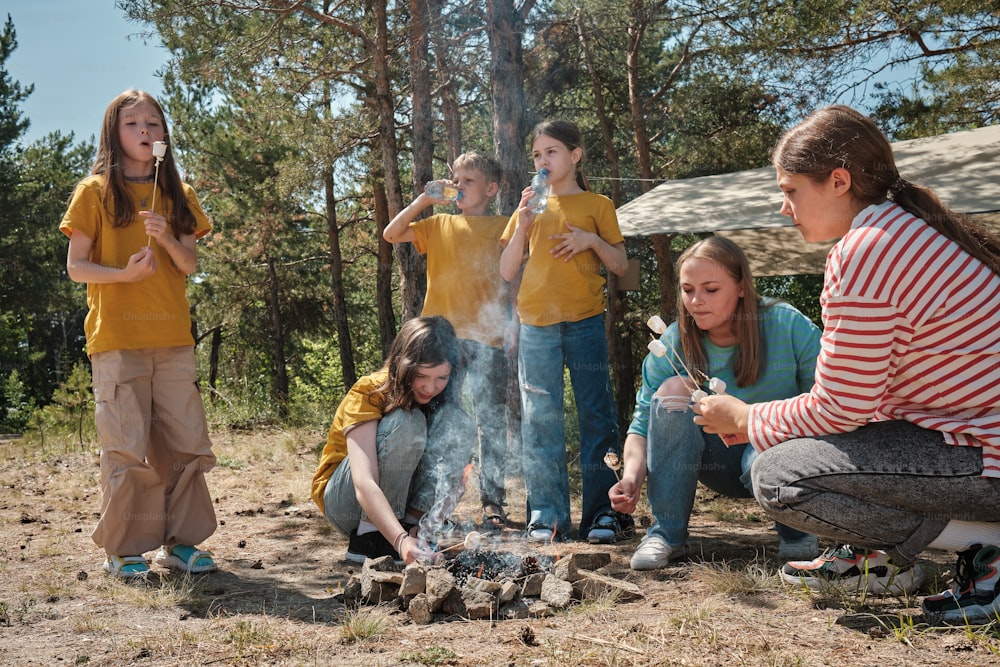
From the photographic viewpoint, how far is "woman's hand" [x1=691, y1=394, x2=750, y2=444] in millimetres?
2186

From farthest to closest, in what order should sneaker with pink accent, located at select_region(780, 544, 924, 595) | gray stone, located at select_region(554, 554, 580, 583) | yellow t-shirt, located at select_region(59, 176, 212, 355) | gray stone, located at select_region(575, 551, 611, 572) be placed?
yellow t-shirt, located at select_region(59, 176, 212, 355) < gray stone, located at select_region(575, 551, 611, 572) < gray stone, located at select_region(554, 554, 580, 583) < sneaker with pink accent, located at select_region(780, 544, 924, 595)

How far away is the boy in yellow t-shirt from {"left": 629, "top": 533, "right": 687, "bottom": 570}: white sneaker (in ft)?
3.01

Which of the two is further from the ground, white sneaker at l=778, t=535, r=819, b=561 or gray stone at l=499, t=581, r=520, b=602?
gray stone at l=499, t=581, r=520, b=602

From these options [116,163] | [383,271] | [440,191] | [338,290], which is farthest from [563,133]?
[338,290]

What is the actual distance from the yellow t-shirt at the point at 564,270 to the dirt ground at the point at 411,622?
0.98 m

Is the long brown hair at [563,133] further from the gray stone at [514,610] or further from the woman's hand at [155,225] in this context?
the gray stone at [514,610]

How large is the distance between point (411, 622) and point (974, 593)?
1462 mm

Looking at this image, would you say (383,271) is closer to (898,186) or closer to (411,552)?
(411,552)

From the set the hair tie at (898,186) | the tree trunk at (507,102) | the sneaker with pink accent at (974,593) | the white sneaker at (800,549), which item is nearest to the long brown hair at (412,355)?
the white sneaker at (800,549)

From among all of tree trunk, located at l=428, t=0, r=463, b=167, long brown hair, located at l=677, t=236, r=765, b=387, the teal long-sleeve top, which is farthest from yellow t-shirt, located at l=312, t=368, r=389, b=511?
tree trunk, located at l=428, t=0, r=463, b=167

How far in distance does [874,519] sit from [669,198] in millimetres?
5130

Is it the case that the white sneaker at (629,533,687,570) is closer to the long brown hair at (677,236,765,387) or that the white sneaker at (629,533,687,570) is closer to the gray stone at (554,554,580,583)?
the gray stone at (554,554,580,583)

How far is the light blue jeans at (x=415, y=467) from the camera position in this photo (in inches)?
117

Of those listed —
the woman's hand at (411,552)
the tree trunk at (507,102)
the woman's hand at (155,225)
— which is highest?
the tree trunk at (507,102)
